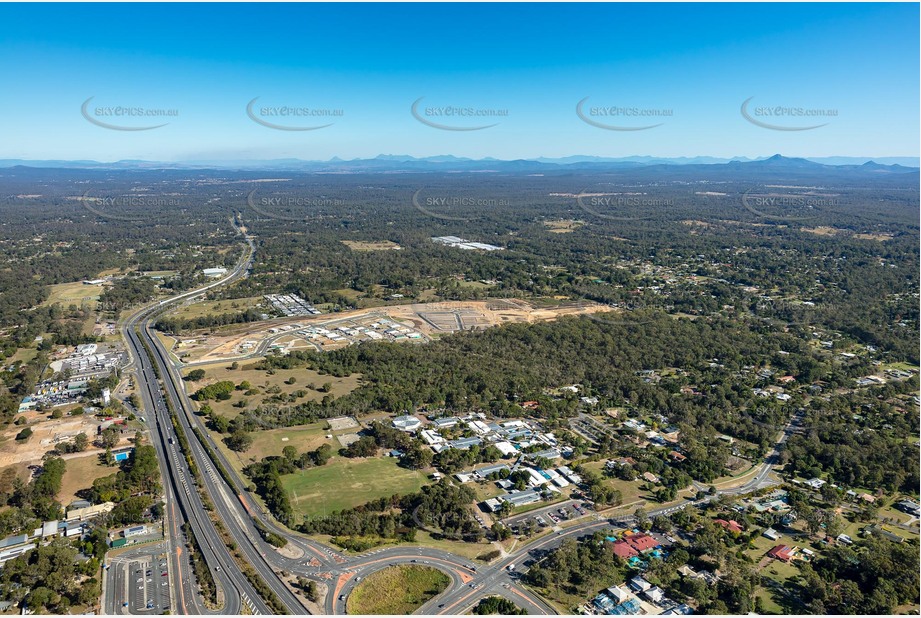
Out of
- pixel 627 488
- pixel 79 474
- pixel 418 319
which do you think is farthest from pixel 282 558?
pixel 418 319

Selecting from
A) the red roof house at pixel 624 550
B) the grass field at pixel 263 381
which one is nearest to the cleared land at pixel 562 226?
the grass field at pixel 263 381

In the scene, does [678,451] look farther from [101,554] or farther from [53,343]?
[53,343]

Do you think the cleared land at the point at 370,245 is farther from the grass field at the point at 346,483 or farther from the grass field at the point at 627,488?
the grass field at the point at 627,488

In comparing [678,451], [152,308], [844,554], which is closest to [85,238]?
[152,308]

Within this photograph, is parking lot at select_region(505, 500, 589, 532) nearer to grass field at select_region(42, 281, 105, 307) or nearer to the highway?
the highway

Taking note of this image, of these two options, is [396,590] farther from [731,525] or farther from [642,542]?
[731,525]

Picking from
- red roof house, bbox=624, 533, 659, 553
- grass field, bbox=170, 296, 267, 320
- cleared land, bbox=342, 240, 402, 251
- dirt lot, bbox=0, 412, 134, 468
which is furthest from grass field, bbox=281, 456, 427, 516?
cleared land, bbox=342, 240, 402, 251
